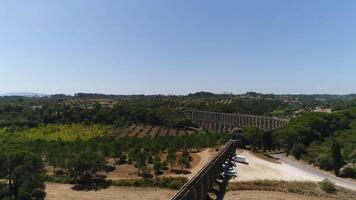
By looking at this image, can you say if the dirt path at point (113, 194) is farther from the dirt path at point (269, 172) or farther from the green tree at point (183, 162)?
the dirt path at point (269, 172)

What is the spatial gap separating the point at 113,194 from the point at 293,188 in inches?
1377

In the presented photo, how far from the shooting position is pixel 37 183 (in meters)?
70.9

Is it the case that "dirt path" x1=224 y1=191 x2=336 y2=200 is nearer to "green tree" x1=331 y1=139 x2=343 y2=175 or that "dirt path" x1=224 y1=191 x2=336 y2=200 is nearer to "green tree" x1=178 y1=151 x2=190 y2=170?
"green tree" x1=331 y1=139 x2=343 y2=175

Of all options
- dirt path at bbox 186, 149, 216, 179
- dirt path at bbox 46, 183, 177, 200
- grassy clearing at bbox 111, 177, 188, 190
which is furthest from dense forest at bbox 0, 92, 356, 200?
dirt path at bbox 186, 149, 216, 179

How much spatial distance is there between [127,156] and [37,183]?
42.3m

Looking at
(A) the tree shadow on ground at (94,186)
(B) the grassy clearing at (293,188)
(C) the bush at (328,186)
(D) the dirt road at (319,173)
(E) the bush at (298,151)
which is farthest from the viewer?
(E) the bush at (298,151)

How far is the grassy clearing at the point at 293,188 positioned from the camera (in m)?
72.1

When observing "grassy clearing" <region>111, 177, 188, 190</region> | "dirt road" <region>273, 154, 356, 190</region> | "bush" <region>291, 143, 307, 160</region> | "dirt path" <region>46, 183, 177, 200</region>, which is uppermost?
"bush" <region>291, 143, 307, 160</region>

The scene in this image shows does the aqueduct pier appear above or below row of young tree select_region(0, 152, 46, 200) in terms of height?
above

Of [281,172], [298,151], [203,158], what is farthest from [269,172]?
[298,151]

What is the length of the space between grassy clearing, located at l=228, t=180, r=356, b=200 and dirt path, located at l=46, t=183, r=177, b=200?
1395 cm

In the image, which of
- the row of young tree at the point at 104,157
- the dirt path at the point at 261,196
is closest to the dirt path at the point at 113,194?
the row of young tree at the point at 104,157

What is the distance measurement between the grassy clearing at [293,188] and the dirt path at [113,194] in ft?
45.8

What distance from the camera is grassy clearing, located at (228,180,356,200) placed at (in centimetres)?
7206
